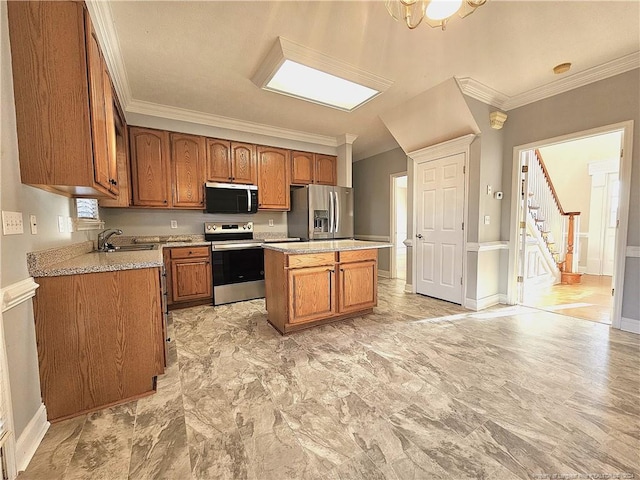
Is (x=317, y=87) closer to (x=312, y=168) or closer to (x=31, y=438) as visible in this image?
(x=312, y=168)

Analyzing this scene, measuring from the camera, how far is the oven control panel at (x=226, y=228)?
13.1 ft

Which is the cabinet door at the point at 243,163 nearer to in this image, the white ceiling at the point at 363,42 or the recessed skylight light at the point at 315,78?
the white ceiling at the point at 363,42

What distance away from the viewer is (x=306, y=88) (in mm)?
2988

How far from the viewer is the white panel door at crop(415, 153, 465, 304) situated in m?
3.51

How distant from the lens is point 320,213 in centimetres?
438

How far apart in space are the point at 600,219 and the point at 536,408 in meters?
5.60

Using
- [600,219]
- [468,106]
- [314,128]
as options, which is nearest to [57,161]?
[314,128]

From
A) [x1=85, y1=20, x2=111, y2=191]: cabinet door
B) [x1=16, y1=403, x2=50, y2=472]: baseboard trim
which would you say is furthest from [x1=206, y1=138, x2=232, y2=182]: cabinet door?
[x1=16, y1=403, x2=50, y2=472]: baseboard trim

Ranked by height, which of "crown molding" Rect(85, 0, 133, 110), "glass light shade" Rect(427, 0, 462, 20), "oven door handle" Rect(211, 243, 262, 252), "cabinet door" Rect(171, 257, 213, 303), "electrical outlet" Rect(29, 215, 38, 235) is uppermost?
"crown molding" Rect(85, 0, 133, 110)

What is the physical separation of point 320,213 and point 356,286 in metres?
1.75

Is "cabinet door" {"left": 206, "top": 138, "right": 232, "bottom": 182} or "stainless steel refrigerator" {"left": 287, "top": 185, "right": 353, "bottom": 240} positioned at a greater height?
"cabinet door" {"left": 206, "top": 138, "right": 232, "bottom": 182}

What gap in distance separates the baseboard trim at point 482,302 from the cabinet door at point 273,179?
9.85ft

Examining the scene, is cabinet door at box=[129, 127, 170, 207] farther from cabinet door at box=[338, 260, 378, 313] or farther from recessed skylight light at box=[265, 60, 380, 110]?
cabinet door at box=[338, 260, 378, 313]

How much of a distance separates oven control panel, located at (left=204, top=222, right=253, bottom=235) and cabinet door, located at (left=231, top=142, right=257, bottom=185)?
0.69 meters
